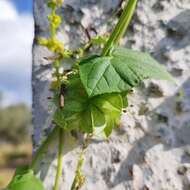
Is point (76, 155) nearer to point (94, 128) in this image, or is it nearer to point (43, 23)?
point (94, 128)

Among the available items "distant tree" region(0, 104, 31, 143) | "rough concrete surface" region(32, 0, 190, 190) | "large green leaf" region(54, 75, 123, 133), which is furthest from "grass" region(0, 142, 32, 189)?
"large green leaf" region(54, 75, 123, 133)

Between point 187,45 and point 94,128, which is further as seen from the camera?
point 187,45

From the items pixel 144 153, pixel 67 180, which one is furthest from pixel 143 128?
pixel 67 180

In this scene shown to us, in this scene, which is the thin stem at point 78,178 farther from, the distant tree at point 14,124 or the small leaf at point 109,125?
the distant tree at point 14,124

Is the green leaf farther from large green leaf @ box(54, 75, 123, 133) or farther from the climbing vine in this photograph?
large green leaf @ box(54, 75, 123, 133)

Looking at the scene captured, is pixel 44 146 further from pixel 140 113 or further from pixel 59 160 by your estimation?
pixel 140 113

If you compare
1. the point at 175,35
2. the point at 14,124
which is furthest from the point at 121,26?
the point at 14,124

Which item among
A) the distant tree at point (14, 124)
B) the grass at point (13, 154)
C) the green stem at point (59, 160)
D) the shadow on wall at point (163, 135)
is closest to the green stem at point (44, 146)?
the green stem at point (59, 160)
